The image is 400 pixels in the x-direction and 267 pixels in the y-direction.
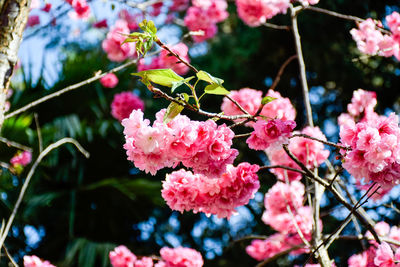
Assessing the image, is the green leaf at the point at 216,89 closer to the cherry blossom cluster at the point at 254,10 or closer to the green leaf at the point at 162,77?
the green leaf at the point at 162,77

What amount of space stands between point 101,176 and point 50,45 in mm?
2085

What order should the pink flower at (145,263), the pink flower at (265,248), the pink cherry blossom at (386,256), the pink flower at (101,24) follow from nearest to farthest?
the pink cherry blossom at (386,256), the pink flower at (145,263), the pink flower at (265,248), the pink flower at (101,24)

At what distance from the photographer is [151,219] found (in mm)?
3986

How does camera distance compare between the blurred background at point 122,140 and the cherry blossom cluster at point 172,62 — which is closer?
the cherry blossom cluster at point 172,62

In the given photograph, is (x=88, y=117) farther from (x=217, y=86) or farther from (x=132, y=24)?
(x=217, y=86)

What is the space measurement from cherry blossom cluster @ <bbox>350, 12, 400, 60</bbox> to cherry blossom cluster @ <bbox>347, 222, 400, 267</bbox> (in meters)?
0.79

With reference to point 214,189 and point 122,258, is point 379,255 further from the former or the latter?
point 122,258

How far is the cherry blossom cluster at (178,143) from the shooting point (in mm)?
900

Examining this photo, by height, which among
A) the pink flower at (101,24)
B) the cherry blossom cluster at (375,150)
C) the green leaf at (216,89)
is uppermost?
the green leaf at (216,89)

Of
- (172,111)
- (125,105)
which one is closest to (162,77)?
(172,111)

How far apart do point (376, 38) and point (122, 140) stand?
2.41m

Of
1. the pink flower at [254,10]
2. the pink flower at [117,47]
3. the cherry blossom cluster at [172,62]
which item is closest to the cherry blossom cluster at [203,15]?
the cherry blossom cluster at [172,62]

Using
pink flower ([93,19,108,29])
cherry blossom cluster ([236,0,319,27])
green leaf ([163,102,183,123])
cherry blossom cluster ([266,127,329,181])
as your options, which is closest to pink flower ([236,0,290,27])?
cherry blossom cluster ([236,0,319,27])

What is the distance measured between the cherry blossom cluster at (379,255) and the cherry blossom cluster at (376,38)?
0.79 m
